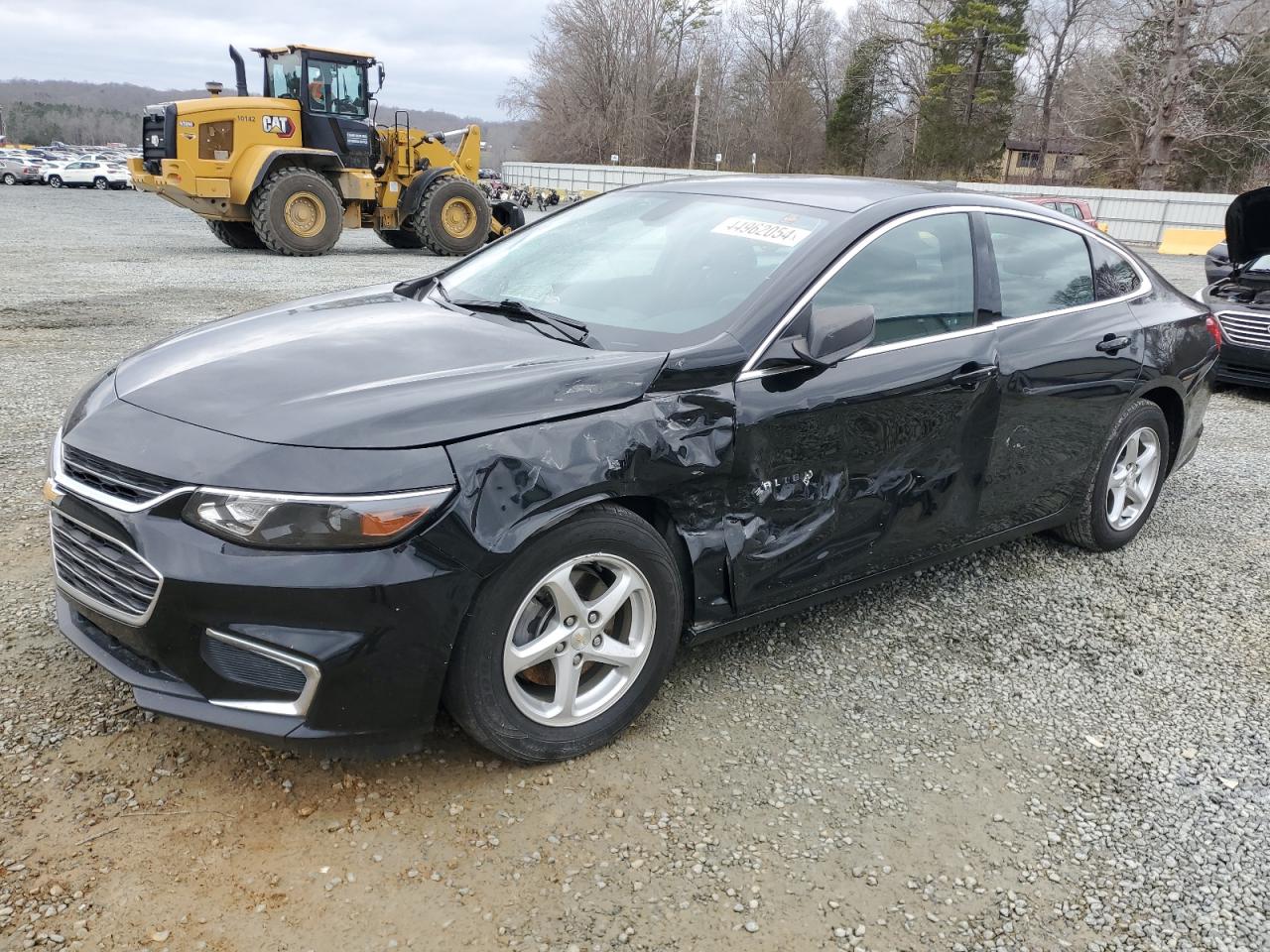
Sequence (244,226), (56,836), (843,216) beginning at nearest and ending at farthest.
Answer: (56,836) → (843,216) → (244,226)

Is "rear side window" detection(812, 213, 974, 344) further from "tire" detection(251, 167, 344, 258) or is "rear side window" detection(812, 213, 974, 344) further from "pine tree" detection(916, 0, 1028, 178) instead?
"pine tree" detection(916, 0, 1028, 178)

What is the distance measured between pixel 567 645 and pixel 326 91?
606 inches

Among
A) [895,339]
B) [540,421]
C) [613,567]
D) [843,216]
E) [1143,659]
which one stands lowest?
[1143,659]

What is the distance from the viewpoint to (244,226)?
56.9 feet

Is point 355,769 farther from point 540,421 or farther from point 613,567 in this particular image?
point 540,421

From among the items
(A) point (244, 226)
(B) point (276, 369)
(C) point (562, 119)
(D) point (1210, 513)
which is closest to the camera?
(B) point (276, 369)

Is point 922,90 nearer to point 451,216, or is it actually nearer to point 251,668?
point 451,216

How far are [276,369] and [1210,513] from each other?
4.83 metres

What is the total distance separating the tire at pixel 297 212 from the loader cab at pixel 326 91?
660 mm

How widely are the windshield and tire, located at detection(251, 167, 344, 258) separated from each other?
42.7ft

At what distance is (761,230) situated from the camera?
3340mm

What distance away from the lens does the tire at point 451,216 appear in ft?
56.3

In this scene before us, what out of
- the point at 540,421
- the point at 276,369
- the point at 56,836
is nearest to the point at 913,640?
the point at 540,421

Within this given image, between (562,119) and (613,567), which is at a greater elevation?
(562,119)
